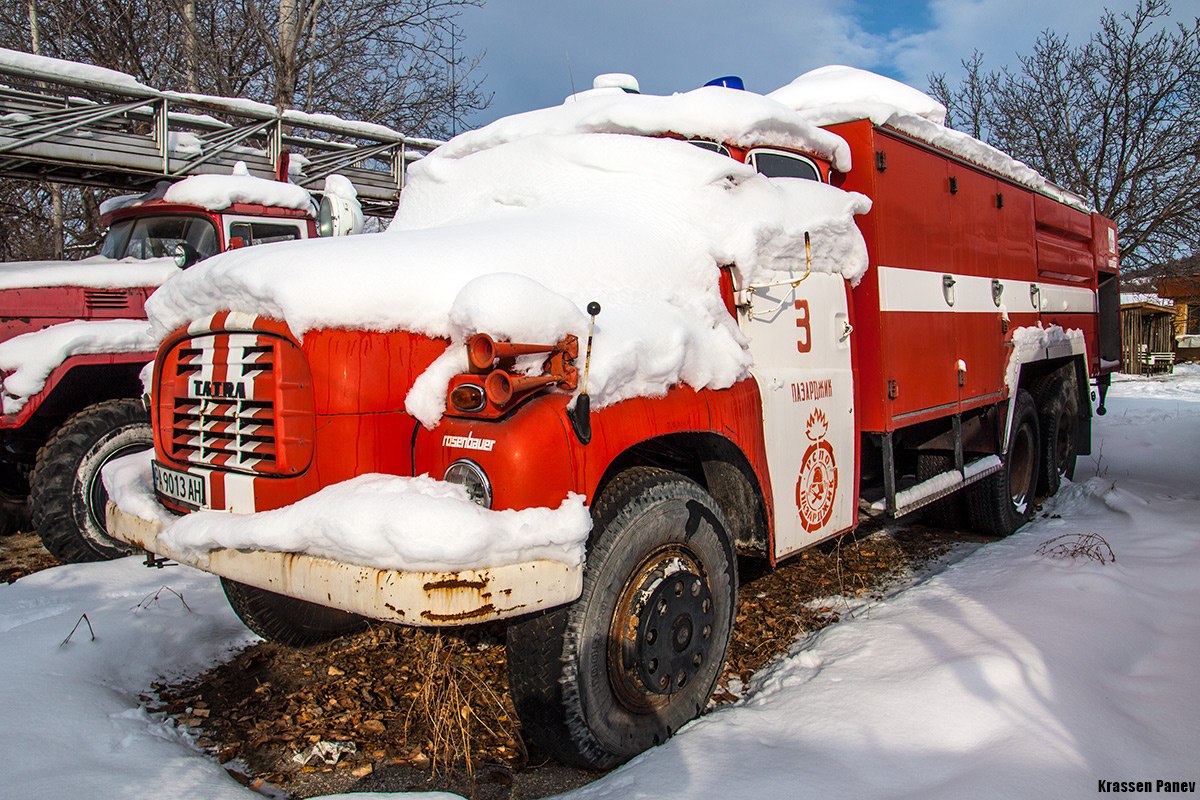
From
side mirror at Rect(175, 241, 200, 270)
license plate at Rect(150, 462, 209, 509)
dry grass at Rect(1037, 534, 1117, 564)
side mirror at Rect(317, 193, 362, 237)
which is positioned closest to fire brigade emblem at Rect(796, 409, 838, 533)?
dry grass at Rect(1037, 534, 1117, 564)

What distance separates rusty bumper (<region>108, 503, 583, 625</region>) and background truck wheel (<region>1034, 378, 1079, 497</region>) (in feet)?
18.9

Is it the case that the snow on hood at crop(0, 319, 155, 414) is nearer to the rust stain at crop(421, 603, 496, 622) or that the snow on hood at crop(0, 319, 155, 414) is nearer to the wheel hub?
the rust stain at crop(421, 603, 496, 622)

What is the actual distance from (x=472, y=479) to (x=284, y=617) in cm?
181

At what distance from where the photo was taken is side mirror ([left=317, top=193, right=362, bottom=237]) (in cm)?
389

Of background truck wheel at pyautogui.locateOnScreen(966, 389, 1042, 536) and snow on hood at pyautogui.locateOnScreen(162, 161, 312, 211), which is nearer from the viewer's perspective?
background truck wheel at pyautogui.locateOnScreen(966, 389, 1042, 536)

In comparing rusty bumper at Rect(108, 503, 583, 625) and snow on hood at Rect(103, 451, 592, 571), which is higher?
snow on hood at Rect(103, 451, 592, 571)

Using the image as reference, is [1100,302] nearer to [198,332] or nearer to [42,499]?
[198,332]

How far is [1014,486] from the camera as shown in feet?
19.6

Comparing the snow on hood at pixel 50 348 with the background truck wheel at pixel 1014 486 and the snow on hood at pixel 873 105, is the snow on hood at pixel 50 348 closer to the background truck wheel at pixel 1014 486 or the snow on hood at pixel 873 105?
the snow on hood at pixel 873 105

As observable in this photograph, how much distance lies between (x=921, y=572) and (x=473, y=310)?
147 inches

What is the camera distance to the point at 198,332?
8.86 feet

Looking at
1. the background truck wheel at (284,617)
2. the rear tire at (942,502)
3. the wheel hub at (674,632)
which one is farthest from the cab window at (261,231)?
the rear tire at (942,502)

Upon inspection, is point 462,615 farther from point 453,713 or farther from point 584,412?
point 453,713

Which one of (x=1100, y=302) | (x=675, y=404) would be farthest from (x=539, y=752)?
(x=1100, y=302)
